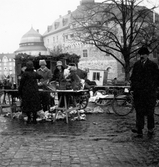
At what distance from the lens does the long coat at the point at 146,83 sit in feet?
23.3

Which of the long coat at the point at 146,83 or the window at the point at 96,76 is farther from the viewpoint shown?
the window at the point at 96,76

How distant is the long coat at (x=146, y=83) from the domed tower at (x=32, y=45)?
94.1 metres

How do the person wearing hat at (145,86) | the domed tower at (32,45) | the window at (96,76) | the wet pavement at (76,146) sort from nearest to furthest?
the wet pavement at (76,146)
the person wearing hat at (145,86)
the window at (96,76)
the domed tower at (32,45)

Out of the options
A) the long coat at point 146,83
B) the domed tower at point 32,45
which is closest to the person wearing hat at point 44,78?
the long coat at point 146,83

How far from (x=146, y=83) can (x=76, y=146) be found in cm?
205

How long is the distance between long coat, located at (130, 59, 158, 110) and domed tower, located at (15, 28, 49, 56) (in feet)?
309

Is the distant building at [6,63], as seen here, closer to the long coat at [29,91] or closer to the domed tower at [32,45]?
the domed tower at [32,45]

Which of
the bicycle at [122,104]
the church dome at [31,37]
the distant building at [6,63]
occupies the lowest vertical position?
the bicycle at [122,104]

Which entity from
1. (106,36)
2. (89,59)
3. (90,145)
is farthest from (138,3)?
(89,59)

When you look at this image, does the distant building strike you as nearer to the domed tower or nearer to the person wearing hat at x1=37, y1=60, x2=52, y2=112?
the domed tower

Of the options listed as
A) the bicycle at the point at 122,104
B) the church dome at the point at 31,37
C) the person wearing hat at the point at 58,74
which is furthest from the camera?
the church dome at the point at 31,37

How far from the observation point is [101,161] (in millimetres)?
4973

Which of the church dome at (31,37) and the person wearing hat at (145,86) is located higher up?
the church dome at (31,37)

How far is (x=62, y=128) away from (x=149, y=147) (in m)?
3.00
